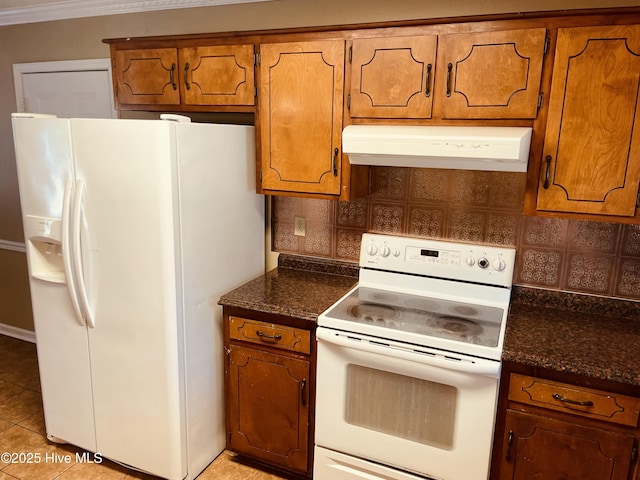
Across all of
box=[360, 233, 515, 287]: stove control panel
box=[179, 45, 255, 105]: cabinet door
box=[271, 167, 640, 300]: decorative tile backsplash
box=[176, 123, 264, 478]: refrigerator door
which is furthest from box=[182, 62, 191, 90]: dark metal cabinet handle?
box=[360, 233, 515, 287]: stove control panel

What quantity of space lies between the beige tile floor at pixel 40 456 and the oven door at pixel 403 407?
21.1 inches

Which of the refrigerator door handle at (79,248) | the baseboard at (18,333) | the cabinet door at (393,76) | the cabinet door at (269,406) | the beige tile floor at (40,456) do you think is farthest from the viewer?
the baseboard at (18,333)

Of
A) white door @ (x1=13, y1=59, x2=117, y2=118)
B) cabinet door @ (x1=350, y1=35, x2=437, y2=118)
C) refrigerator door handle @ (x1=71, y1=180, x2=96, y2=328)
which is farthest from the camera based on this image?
white door @ (x1=13, y1=59, x2=117, y2=118)

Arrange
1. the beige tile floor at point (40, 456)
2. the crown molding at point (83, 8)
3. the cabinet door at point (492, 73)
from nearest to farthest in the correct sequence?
the cabinet door at point (492, 73) → the beige tile floor at point (40, 456) → the crown molding at point (83, 8)

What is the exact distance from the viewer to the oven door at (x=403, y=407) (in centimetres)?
177

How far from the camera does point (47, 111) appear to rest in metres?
3.22

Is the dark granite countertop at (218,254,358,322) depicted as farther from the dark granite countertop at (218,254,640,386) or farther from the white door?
the white door

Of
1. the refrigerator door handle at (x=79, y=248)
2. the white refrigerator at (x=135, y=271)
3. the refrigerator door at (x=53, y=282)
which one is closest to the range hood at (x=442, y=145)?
the white refrigerator at (x=135, y=271)

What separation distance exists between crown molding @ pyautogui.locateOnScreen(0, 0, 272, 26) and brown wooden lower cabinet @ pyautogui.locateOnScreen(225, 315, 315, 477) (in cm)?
175

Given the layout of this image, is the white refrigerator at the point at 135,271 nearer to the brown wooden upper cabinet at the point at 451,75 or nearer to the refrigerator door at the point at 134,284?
the refrigerator door at the point at 134,284

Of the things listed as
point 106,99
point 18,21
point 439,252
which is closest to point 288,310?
point 439,252

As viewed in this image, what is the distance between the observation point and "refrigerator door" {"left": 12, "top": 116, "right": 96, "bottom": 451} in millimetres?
2082

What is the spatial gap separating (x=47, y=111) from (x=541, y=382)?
336 centimetres

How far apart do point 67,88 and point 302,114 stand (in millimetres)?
1917
